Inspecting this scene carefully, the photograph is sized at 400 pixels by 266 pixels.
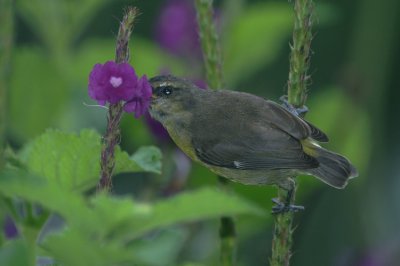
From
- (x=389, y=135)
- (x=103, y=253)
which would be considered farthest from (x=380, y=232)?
(x=103, y=253)

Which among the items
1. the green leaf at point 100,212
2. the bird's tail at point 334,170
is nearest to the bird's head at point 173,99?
the bird's tail at point 334,170

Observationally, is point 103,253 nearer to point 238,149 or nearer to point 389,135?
point 238,149

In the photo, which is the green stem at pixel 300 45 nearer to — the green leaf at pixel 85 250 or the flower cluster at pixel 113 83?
the flower cluster at pixel 113 83

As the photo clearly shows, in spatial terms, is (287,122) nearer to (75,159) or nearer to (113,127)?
(75,159)

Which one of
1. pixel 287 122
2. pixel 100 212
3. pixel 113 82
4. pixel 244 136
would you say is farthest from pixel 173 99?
pixel 100 212

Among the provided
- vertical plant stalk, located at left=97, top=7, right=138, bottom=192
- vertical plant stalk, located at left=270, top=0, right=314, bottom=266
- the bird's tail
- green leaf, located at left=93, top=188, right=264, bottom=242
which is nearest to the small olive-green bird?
the bird's tail

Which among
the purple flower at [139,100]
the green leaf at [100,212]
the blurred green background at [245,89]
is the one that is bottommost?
the blurred green background at [245,89]
